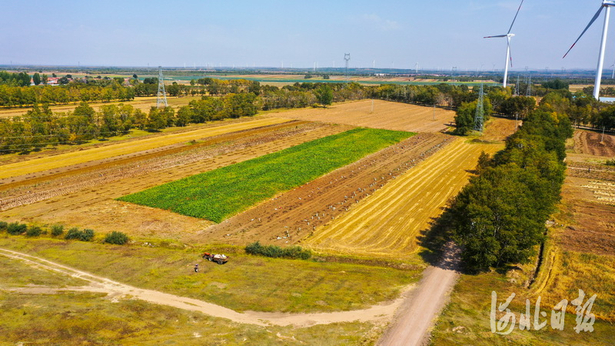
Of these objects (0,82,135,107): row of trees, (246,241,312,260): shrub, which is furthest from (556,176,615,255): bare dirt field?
(0,82,135,107): row of trees

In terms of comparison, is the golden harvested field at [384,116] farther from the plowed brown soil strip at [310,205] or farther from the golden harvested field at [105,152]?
the plowed brown soil strip at [310,205]

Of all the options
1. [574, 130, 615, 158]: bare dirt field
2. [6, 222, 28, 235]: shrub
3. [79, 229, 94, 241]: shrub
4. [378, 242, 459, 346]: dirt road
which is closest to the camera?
[378, 242, 459, 346]: dirt road

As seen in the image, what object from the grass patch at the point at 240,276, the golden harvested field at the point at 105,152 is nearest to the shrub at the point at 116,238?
the grass patch at the point at 240,276

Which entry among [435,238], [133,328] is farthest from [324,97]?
[133,328]

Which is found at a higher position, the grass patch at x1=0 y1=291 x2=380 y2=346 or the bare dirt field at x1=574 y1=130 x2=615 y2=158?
the bare dirt field at x1=574 y1=130 x2=615 y2=158

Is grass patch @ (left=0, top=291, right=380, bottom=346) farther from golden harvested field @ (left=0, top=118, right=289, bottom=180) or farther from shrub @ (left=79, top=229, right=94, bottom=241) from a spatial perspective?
golden harvested field @ (left=0, top=118, right=289, bottom=180)

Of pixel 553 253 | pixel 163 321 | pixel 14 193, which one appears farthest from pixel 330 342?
pixel 14 193

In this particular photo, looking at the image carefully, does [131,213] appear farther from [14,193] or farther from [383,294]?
[383,294]
